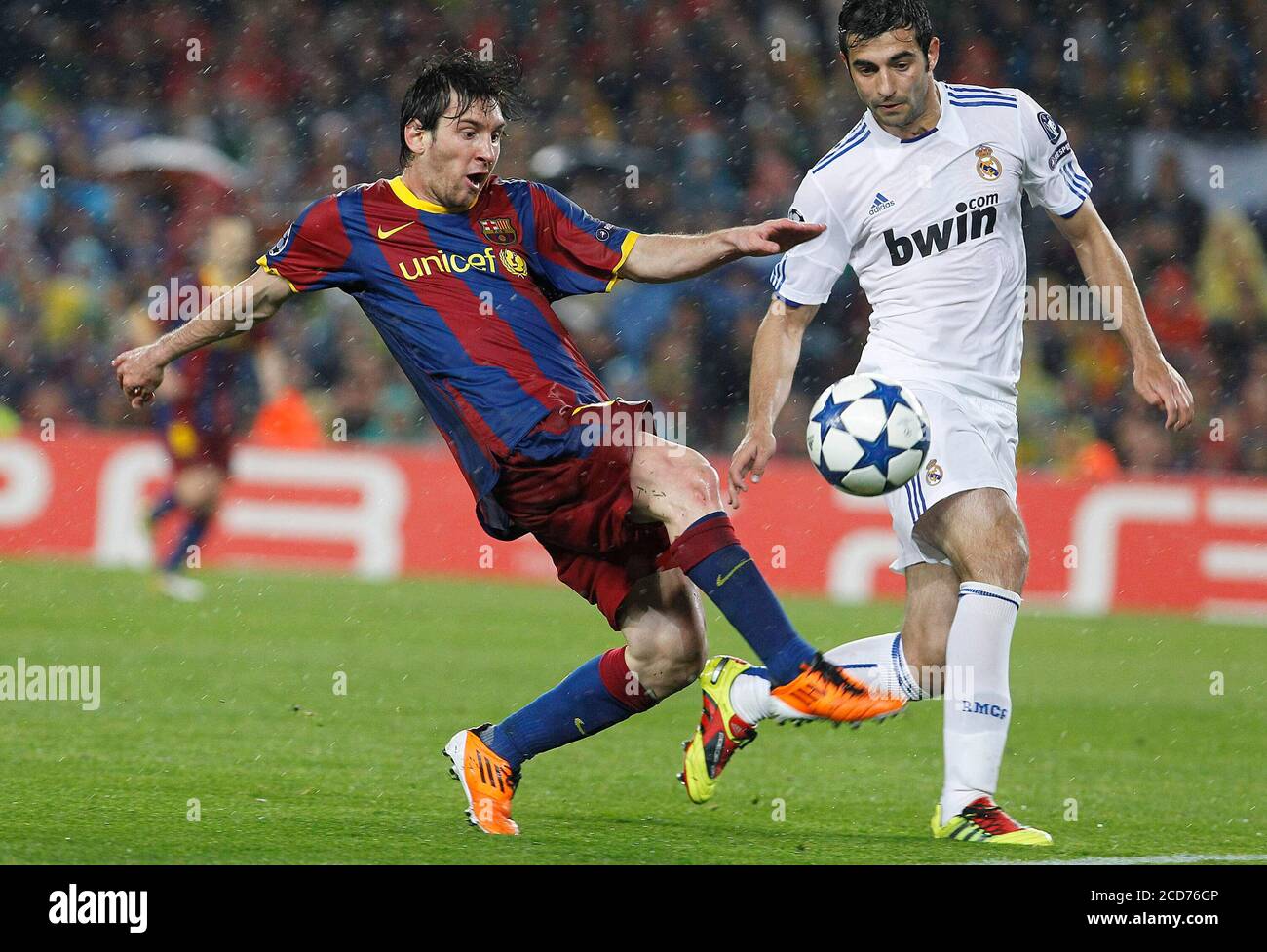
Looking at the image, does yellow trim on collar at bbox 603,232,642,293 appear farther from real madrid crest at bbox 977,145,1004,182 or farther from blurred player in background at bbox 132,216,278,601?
blurred player in background at bbox 132,216,278,601

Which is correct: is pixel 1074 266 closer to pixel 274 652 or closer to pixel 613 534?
pixel 274 652

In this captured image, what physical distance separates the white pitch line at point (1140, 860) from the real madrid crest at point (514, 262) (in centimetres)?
211

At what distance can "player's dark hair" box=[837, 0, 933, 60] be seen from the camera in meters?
5.00

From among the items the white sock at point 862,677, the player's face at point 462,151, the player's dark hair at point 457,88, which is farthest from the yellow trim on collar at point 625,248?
the white sock at point 862,677

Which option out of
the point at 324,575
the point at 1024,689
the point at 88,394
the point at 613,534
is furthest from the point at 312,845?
the point at 88,394

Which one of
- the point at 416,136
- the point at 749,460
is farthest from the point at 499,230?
the point at 749,460

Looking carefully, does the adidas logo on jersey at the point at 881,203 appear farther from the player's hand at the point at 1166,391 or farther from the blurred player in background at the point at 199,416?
the blurred player in background at the point at 199,416

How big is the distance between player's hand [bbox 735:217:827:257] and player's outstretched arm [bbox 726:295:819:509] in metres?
0.59

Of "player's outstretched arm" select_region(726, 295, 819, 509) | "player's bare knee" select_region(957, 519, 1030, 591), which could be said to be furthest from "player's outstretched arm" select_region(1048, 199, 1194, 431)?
"player's outstretched arm" select_region(726, 295, 819, 509)

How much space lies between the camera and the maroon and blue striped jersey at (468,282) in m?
4.91

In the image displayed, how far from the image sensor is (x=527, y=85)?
16.8 m

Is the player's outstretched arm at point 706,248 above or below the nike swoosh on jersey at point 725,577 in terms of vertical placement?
above

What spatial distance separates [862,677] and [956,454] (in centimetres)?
76

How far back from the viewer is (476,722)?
23.9 ft
